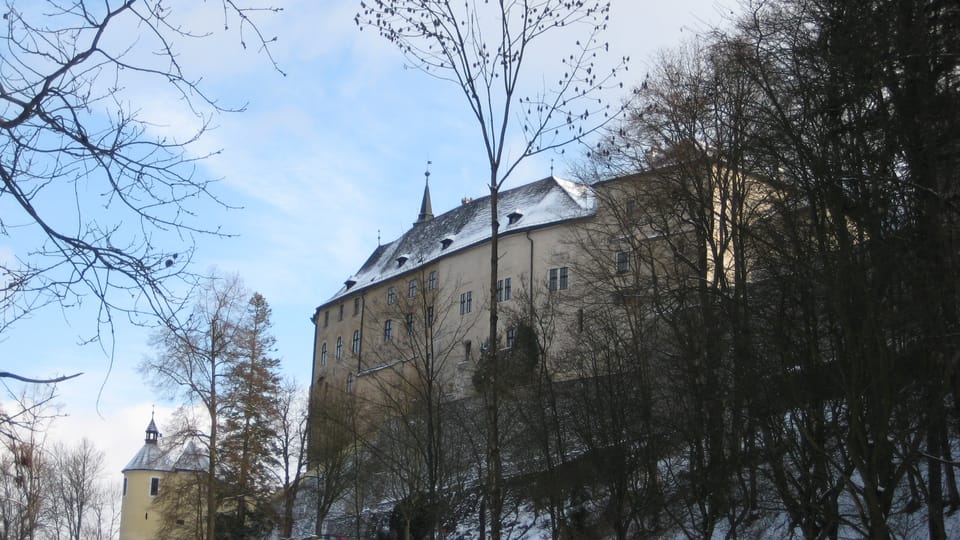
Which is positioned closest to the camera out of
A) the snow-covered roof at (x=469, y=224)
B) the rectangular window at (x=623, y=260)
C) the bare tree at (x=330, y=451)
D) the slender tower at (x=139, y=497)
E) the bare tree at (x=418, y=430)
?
the bare tree at (x=418, y=430)

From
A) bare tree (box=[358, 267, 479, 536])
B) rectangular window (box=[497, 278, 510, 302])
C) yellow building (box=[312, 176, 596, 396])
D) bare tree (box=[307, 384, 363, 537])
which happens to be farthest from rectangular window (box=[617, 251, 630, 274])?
bare tree (box=[307, 384, 363, 537])

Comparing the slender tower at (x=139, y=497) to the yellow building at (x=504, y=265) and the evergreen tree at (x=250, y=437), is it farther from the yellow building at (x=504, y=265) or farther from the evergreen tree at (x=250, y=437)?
the evergreen tree at (x=250, y=437)

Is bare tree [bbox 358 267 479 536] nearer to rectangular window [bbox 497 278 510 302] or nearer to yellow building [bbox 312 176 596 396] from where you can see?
yellow building [bbox 312 176 596 396]

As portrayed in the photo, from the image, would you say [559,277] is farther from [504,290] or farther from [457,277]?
[457,277]

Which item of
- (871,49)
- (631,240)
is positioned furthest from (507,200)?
(871,49)

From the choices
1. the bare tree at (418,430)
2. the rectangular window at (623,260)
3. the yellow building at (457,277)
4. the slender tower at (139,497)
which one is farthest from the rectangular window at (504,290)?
the slender tower at (139,497)

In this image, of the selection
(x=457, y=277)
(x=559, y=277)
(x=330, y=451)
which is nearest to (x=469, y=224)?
(x=457, y=277)

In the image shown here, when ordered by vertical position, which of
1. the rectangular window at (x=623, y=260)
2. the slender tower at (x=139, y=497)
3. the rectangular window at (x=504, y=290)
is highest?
the rectangular window at (x=504, y=290)

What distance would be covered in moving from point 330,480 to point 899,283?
1216 inches

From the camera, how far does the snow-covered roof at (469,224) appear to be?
2147 inches

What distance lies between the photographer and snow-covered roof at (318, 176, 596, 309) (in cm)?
5453

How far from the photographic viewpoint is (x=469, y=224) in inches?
2488

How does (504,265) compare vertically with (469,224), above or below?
below

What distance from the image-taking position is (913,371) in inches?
449
